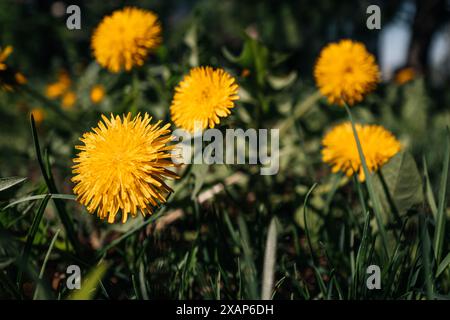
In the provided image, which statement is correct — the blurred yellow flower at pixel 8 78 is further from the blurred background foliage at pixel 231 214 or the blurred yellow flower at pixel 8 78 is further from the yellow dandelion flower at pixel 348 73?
the yellow dandelion flower at pixel 348 73

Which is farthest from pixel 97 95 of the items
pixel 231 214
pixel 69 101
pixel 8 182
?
pixel 8 182

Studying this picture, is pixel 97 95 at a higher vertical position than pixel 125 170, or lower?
higher

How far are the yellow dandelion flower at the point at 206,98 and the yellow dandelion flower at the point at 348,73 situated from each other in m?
0.63

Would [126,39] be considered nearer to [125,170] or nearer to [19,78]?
[19,78]

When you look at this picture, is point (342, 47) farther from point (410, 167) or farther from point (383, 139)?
point (410, 167)

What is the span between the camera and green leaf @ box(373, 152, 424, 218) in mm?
1241

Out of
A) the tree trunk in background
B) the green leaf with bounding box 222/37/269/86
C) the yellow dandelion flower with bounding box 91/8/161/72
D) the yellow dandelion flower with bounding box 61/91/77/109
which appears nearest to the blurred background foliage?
the green leaf with bounding box 222/37/269/86

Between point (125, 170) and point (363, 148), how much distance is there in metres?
0.86

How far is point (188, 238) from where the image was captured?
1478mm

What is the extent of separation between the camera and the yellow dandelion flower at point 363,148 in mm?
1291

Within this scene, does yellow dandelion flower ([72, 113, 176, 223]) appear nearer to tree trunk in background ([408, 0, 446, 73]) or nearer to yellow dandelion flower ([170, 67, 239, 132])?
yellow dandelion flower ([170, 67, 239, 132])

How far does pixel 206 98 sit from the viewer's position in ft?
3.68

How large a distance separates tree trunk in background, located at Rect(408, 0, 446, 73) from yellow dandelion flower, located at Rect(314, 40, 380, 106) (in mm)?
4990

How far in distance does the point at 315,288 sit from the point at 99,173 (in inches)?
30.3
